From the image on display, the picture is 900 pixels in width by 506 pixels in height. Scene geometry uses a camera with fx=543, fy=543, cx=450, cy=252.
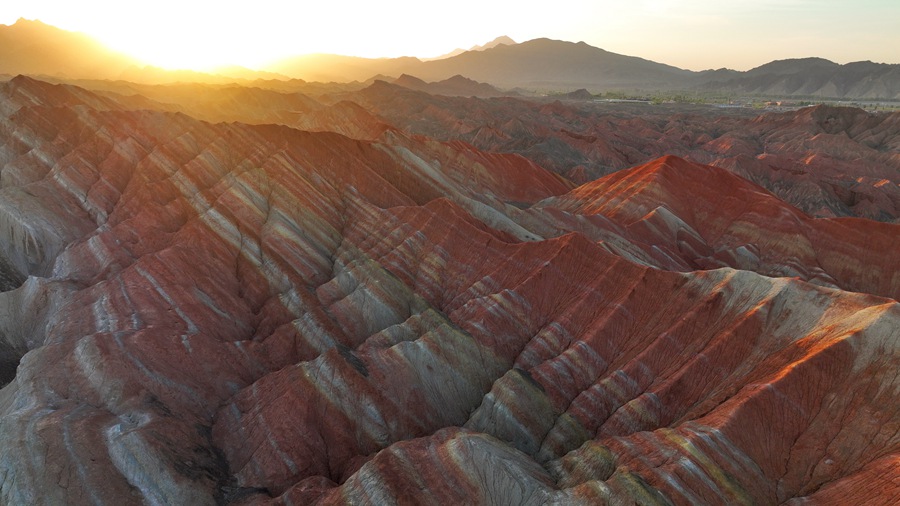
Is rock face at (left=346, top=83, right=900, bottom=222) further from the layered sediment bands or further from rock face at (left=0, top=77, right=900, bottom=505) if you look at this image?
rock face at (left=0, top=77, right=900, bottom=505)

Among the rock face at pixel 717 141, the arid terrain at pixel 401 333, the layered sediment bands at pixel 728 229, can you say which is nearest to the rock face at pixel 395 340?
the arid terrain at pixel 401 333

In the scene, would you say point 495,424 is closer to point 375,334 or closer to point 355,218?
point 375,334

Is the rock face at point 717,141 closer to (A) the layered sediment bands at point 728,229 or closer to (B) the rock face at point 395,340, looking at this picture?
(A) the layered sediment bands at point 728,229

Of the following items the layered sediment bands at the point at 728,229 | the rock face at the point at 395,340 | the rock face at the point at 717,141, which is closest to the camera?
the rock face at the point at 395,340

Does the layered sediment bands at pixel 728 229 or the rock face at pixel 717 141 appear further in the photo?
the rock face at pixel 717 141

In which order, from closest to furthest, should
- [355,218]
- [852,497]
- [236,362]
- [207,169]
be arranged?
[852,497] < [236,362] < [355,218] < [207,169]

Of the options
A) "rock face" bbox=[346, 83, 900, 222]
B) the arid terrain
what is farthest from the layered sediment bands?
"rock face" bbox=[346, 83, 900, 222]

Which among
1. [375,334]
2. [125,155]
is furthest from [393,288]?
[125,155]

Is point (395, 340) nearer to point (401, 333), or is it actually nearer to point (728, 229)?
point (401, 333)
